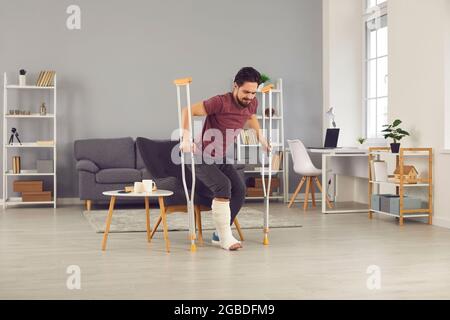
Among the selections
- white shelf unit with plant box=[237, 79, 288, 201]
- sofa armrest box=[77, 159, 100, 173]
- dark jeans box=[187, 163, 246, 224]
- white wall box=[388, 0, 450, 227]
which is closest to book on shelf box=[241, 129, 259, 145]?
white shelf unit with plant box=[237, 79, 288, 201]

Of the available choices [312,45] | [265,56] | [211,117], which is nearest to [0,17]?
[265,56]

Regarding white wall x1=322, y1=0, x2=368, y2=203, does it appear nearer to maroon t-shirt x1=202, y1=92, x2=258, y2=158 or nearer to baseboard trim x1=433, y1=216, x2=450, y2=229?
baseboard trim x1=433, y1=216, x2=450, y2=229

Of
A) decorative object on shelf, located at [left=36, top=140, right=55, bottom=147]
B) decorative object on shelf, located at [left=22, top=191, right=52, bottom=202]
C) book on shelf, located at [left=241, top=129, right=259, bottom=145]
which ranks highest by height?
book on shelf, located at [left=241, top=129, right=259, bottom=145]

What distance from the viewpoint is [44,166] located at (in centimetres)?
823

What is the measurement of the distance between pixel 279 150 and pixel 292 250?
13.7 ft

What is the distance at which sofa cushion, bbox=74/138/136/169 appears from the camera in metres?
8.34

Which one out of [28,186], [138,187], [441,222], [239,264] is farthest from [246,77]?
[28,186]

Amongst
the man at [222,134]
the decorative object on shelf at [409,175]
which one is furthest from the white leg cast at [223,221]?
the decorative object on shelf at [409,175]

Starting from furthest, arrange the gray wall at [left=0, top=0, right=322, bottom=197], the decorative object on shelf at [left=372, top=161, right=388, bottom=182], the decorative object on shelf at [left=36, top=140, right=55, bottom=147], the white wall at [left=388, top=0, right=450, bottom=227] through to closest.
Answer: the gray wall at [left=0, top=0, right=322, bottom=197]
the decorative object on shelf at [left=36, top=140, right=55, bottom=147]
the decorative object on shelf at [left=372, top=161, right=388, bottom=182]
the white wall at [left=388, top=0, right=450, bottom=227]

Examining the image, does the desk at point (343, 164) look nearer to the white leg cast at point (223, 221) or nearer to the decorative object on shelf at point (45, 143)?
the white leg cast at point (223, 221)

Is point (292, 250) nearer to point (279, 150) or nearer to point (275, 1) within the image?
point (279, 150)

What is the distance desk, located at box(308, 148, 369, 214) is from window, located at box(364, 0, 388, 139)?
1.70 feet

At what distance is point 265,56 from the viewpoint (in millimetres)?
9148

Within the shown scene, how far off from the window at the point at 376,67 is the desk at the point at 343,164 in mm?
518
